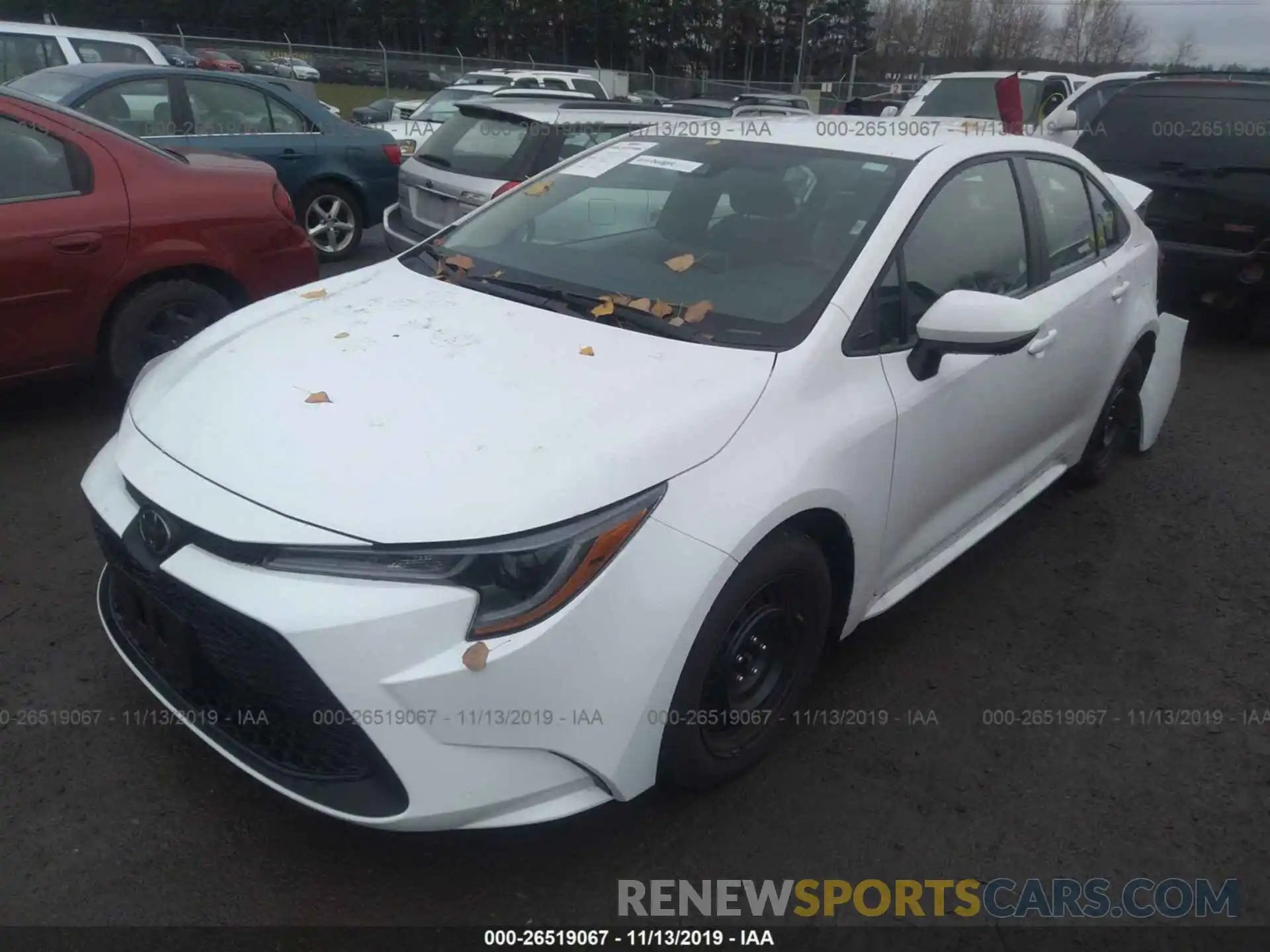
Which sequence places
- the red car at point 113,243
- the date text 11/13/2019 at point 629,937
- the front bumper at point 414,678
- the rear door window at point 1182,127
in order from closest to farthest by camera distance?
1. the front bumper at point 414,678
2. the date text 11/13/2019 at point 629,937
3. the red car at point 113,243
4. the rear door window at point 1182,127

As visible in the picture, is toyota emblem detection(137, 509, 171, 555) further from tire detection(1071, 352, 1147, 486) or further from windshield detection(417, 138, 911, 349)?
tire detection(1071, 352, 1147, 486)

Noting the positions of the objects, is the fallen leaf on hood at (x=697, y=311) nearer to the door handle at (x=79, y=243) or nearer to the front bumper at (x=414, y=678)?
the front bumper at (x=414, y=678)

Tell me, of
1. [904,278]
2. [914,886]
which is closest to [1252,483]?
[904,278]

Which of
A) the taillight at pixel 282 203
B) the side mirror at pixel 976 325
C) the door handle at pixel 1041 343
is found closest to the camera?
the side mirror at pixel 976 325

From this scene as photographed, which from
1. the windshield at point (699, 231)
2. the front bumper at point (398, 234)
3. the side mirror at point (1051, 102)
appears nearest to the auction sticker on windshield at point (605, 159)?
the windshield at point (699, 231)

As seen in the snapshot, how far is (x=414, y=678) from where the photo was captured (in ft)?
6.42

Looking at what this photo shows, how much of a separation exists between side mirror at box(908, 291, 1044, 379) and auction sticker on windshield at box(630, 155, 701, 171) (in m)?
1.08

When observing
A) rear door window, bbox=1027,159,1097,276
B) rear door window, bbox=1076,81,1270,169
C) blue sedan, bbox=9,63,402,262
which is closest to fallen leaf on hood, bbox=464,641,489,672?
rear door window, bbox=1027,159,1097,276

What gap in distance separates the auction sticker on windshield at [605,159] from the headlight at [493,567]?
201 centimetres

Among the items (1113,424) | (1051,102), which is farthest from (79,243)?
(1051,102)

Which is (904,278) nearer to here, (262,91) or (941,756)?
(941,756)

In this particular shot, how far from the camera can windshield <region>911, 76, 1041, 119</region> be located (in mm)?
12422

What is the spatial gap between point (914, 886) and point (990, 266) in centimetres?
203

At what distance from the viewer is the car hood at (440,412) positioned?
2096 mm
